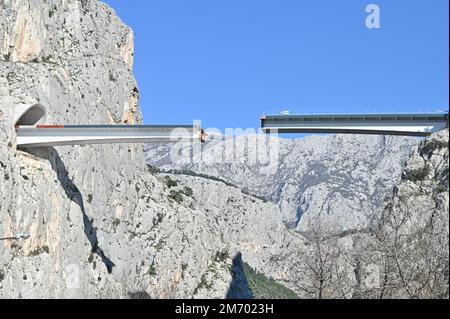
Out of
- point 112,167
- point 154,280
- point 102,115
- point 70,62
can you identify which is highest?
point 70,62

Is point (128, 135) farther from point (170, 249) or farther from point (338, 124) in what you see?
point (170, 249)

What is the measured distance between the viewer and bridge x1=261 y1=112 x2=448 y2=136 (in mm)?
56125

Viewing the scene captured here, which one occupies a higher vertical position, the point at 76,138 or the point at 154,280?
the point at 76,138

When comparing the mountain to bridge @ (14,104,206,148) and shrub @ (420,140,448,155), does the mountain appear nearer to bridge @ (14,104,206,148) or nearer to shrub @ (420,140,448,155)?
shrub @ (420,140,448,155)

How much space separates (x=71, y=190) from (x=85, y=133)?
9.72 metres

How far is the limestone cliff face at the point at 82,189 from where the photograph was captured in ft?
174

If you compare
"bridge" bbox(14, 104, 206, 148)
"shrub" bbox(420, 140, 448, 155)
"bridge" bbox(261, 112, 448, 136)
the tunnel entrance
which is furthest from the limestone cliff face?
"shrub" bbox(420, 140, 448, 155)

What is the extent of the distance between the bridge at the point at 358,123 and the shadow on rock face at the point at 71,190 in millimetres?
20473

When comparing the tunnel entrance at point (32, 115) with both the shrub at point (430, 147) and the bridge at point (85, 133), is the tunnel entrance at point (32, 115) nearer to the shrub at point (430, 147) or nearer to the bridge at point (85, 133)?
the bridge at point (85, 133)

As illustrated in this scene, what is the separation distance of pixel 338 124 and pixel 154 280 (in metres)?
35.2
